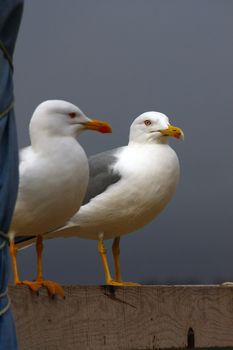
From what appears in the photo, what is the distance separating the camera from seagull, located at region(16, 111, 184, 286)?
5.01 meters

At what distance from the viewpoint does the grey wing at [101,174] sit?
5.13 m

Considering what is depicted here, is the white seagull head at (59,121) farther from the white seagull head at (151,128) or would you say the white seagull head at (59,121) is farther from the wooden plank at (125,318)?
the white seagull head at (151,128)

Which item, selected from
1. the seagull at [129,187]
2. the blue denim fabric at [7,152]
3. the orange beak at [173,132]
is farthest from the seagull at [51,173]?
the blue denim fabric at [7,152]

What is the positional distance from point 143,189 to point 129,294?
936 millimetres

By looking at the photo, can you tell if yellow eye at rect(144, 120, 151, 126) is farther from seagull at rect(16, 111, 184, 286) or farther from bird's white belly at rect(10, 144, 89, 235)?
bird's white belly at rect(10, 144, 89, 235)

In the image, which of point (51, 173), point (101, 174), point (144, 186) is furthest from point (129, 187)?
point (51, 173)

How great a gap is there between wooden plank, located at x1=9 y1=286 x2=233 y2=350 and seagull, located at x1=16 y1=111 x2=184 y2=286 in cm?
58

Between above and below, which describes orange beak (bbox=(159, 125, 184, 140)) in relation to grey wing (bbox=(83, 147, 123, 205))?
above

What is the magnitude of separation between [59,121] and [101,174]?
46.0 inches

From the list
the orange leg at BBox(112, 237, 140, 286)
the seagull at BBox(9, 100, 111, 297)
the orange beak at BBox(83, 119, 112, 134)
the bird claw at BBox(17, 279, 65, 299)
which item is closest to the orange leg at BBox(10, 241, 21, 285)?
the seagull at BBox(9, 100, 111, 297)

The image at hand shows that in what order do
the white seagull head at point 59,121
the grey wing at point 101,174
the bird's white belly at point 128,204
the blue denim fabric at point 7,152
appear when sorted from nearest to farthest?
the blue denim fabric at point 7,152 → the white seagull head at point 59,121 → the bird's white belly at point 128,204 → the grey wing at point 101,174

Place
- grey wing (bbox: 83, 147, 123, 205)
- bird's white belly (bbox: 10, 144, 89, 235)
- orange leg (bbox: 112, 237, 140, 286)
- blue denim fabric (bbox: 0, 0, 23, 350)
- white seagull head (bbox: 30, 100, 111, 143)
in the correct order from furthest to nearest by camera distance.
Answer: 1. orange leg (bbox: 112, 237, 140, 286)
2. grey wing (bbox: 83, 147, 123, 205)
3. white seagull head (bbox: 30, 100, 111, 143)
4. bird's white belly (bbox: 10, 144, 89, 235)
5. blue denim fabric (bbox: 0, 0, 23, 350)

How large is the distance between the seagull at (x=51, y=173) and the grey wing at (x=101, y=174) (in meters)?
0.98

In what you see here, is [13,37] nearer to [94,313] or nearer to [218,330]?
[94,313]
